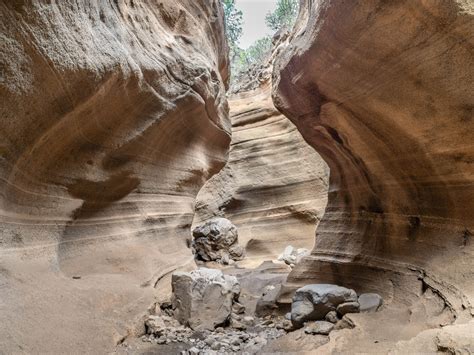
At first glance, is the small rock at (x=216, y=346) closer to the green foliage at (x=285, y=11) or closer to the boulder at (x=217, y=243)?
the boulder at (x=217, y=243)

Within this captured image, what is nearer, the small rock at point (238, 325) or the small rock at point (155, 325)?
the small rock at point (155, 325)

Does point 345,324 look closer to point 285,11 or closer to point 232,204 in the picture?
point 232,204

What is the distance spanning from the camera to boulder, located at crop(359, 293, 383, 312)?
3.60 m

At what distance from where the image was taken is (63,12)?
113 inches

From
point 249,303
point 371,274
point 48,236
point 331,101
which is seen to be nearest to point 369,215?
point 371,274

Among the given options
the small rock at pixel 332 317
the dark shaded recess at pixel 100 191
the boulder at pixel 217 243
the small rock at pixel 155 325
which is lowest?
the boulder at pixel 217 243

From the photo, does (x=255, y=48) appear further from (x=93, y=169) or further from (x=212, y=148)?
(x=93, y=169)

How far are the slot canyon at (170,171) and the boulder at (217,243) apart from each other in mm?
3691

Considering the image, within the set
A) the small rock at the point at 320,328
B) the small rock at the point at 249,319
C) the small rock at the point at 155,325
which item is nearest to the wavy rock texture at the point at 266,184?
the small rock at the point at 249,319

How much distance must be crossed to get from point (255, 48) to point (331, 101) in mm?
24219

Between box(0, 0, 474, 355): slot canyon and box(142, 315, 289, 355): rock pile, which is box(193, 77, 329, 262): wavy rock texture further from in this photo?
box(142, 315, 289, 355): rock pile

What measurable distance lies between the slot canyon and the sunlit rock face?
0.02 meters

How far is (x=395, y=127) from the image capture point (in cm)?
375

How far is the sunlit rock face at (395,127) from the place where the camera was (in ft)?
9.61
